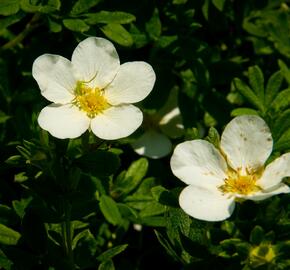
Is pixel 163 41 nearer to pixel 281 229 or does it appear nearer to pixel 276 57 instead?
pixel 276 57

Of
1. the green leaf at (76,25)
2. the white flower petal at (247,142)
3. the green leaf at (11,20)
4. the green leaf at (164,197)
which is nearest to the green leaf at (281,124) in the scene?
the white flower petal at (247,142)

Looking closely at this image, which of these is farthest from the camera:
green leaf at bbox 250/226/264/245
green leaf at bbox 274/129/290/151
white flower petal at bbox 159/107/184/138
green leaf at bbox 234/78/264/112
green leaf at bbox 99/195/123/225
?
white flower petal at bbox 159/107/184/138

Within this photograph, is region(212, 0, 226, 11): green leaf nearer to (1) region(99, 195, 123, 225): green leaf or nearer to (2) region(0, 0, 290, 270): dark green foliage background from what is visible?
(2) region(0, 0, 290, 270): dark green foliage background

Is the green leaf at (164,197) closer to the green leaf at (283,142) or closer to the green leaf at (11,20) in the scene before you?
the green leaf at (283,142)

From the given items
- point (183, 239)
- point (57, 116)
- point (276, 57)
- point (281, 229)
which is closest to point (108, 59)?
point (57, 116)

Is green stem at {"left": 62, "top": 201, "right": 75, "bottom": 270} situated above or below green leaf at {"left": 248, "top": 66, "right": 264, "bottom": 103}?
below

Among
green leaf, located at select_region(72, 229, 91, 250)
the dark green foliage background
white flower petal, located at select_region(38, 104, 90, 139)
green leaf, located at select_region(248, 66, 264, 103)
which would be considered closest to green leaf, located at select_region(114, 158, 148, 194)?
the dark green foliage background
